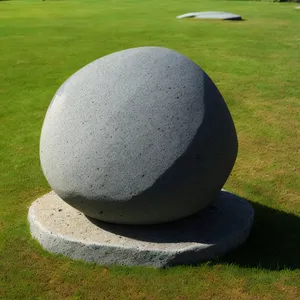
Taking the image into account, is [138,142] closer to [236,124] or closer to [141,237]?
[141,237]

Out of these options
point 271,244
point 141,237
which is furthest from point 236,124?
point 141,237

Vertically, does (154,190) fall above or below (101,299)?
above

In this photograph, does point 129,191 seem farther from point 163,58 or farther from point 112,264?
point 163,58

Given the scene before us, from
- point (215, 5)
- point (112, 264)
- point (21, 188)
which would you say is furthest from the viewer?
point (215, 5)

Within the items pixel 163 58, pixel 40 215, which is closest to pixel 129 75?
pixel 163 58

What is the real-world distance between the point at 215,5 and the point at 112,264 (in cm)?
2975

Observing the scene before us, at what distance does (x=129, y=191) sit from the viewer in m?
5.31

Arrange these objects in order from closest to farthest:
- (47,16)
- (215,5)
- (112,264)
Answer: (112,264)
(47,16)
(215,5)

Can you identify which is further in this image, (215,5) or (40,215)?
(215,5)

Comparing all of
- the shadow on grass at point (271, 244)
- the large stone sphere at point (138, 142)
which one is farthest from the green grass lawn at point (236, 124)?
the large stone sphere at point (138, 142)

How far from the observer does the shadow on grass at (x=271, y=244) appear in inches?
224

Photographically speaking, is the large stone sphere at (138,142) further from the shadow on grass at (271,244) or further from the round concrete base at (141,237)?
the shadow on grass at (271,244)

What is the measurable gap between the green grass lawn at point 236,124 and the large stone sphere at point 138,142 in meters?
0.71

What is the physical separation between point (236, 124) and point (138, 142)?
5530 millimetres
